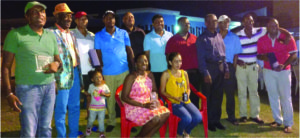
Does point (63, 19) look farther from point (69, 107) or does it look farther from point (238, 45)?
point (238, 45)

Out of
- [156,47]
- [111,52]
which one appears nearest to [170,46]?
[156,47]

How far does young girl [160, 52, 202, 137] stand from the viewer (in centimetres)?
359

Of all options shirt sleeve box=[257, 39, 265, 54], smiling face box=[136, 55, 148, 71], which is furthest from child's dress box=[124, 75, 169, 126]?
shirt sleeve box=[257, 39, 265, 54]

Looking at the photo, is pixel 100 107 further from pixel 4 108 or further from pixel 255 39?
pixel 4 108

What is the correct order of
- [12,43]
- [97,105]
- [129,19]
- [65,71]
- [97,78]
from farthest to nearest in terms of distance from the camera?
[129,19] < [97,78] < [97,105] < [65,71] < [12,43]

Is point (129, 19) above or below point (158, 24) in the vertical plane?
above

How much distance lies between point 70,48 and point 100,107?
1.12 m

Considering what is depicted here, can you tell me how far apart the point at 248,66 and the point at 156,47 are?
6.10 ft

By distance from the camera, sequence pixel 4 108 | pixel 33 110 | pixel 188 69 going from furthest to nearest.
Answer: pixel 4 108 → pixel 188 69 → pixel 33 110

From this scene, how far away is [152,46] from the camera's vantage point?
14.2 feet

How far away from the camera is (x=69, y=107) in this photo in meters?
3.66

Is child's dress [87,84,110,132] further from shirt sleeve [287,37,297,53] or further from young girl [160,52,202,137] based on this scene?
shirt sleeve [287,37,297,53]

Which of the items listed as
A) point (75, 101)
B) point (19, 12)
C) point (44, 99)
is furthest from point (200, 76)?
point (19, 12)

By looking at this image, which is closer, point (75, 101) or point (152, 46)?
point (75, 101)
